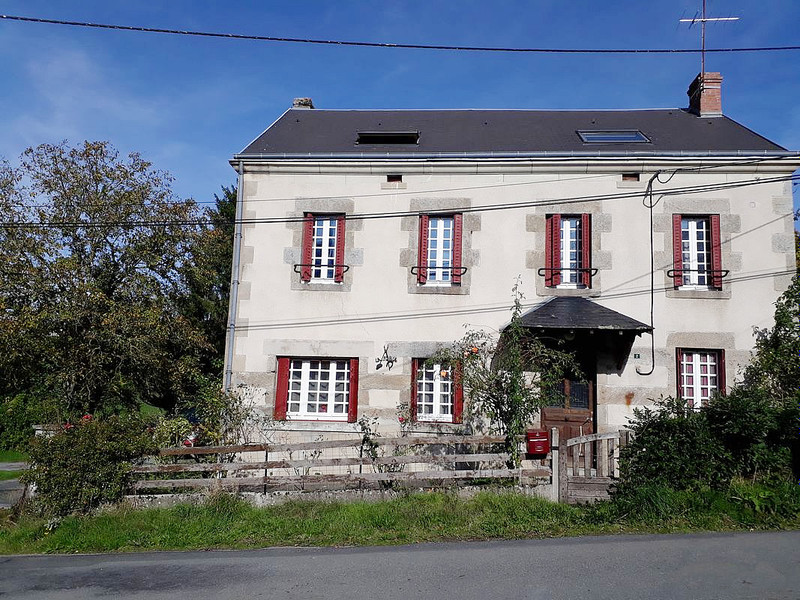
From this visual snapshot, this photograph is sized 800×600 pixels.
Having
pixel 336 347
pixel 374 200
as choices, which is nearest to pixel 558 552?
pixel 336 347

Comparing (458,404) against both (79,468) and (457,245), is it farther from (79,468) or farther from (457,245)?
(79,468)

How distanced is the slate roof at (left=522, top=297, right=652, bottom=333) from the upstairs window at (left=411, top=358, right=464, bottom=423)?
188 cm

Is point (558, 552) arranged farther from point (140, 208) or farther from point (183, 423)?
point (140, 208)

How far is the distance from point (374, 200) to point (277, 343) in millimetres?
3288

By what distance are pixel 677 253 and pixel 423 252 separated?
464cm

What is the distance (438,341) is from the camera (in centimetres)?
1136

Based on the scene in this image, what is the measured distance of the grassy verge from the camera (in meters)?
7.33

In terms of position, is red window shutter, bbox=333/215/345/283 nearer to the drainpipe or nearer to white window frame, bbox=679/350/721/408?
the drainpipe

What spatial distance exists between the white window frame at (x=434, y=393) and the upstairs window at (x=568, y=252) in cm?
262

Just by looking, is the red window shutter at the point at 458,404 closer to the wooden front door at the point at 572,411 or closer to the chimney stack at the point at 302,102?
the wooden front door at the point at 572,411

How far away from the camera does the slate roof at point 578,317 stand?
33.2ft

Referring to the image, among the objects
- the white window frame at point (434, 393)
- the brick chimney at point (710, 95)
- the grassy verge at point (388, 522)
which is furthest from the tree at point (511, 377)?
A: the brick chimney at point (710, 95)

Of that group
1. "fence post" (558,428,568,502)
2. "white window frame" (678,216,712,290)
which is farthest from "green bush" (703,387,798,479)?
"white window frame" (678,216,712,290)

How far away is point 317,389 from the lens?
1159 cm
